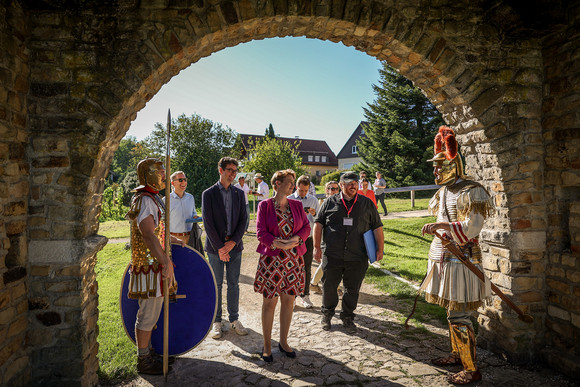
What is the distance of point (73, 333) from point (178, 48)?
2.86m

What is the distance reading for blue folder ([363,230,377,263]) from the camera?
4480 mm

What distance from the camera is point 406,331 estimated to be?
448 centimetres

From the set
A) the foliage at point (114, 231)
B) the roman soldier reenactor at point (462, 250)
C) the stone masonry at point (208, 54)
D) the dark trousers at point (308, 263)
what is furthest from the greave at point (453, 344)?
the foliage at point (114, 231)

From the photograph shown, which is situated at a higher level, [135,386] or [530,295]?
[530,295]

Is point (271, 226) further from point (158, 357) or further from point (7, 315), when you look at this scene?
point (7, 315)

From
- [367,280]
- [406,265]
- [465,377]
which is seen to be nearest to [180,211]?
[367,280]

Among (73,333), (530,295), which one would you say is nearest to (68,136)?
(73,333)

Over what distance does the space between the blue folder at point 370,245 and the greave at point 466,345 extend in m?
1.31

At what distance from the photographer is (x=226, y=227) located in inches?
174

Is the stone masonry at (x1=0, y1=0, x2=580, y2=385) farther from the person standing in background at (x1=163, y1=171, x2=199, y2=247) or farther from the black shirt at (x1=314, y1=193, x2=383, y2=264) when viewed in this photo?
the person standing in background at (x1=163, y1=171, x2=199, y2=247)

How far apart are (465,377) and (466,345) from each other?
0.29 meters

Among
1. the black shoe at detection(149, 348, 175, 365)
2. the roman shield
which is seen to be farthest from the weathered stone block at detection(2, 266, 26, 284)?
the black shoe at detection(149, 348, 175, 365)

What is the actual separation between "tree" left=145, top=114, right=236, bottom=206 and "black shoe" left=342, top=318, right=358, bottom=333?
1872cm

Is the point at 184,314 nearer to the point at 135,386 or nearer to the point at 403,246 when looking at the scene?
the point at 135,386
